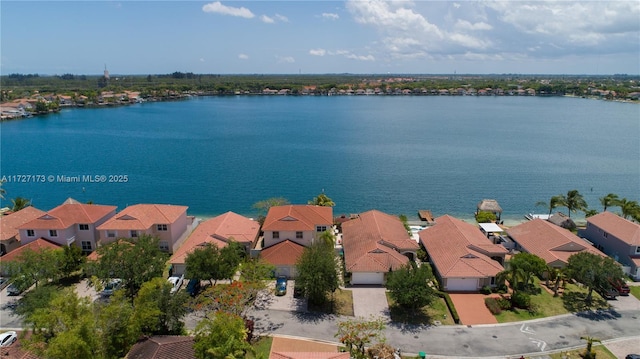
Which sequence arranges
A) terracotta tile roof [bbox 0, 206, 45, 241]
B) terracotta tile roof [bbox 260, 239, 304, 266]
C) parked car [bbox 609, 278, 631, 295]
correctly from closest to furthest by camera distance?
parked car [bbox 609, 278, 631, 295] → terracotta tile roof [bbox 260, 239, 304, 266] → terracotta tile roof [bbox 0, 206, 45, 241]

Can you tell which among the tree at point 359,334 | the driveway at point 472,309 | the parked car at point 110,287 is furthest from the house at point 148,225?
the driveway at point 472,309

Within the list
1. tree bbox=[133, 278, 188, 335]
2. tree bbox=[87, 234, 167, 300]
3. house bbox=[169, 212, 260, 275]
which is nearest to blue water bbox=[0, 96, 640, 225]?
house bbox=[169, 212, 260, 275]

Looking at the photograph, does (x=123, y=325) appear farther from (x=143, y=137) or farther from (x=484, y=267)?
(x=143, y=137)

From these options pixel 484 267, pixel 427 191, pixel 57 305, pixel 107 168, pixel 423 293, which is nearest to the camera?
pixel 57 305

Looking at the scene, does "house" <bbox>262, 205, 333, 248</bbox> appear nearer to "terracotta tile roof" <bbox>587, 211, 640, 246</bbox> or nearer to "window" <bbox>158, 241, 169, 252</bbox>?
"window" <bbox>158, 241, 169, 252</bbox>

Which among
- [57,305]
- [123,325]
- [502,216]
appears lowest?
[502,216]

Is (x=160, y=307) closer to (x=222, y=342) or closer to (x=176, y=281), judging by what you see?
(x=222, y=342)

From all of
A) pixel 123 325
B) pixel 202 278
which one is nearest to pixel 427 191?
pixel 202 278
